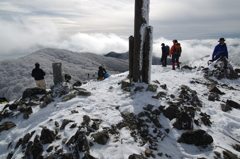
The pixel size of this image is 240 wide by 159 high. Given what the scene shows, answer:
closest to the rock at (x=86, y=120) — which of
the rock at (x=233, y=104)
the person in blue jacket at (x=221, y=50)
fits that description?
the rock at (x=233, y=104)

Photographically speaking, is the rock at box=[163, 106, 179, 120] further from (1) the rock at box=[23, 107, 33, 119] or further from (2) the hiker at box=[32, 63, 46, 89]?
(2) the hiker at box=[32, 63, 46, 89]

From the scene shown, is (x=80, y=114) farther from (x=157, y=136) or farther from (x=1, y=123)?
(x=1, y=123)

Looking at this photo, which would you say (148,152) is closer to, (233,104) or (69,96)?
(69,96)

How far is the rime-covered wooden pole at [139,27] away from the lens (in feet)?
21.4

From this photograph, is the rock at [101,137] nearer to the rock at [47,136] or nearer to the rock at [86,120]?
the rock at [86,120]

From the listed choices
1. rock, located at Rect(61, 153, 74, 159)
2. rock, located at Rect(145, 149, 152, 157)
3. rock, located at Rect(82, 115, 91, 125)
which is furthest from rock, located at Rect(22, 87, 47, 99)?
rock, located at Rect(145, 149, 152, 157)

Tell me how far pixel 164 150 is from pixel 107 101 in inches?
126

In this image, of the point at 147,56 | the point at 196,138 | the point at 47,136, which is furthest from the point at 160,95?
the point at 47,136

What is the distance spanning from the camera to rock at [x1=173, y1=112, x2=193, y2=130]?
4.38 meters

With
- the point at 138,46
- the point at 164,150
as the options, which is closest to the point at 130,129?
the point at 164,150

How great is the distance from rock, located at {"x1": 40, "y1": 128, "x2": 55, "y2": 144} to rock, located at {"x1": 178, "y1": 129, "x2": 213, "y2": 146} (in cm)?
387

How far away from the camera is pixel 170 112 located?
16.3 ft

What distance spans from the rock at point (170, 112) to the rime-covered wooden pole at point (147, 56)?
2.41 metres

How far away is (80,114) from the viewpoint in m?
5.00
